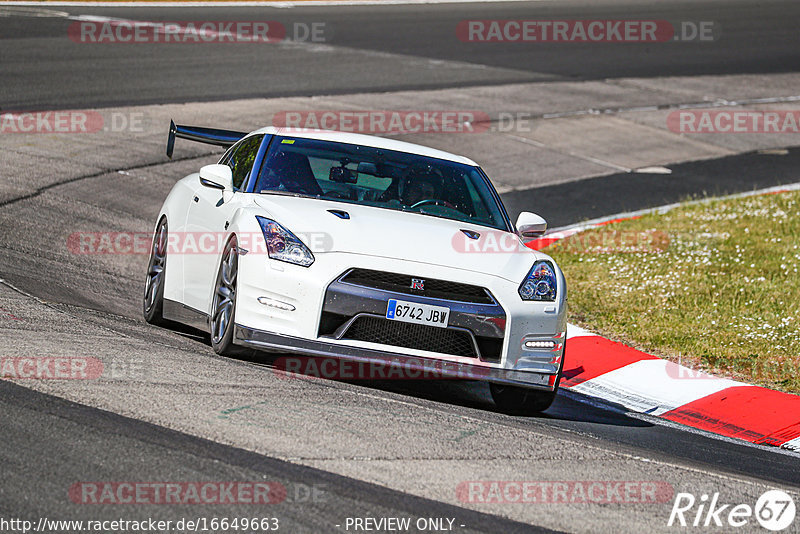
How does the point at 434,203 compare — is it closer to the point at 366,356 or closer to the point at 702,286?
the point at 366,356

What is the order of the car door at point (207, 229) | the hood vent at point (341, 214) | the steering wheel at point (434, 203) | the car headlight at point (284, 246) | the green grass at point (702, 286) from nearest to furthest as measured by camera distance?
the car headlight at point (284, 246)
the hood vent at point (341, 214)
the car door at point (207, 229)
the steering wheel at point (434, 203)
the green grass at point (702, 286)

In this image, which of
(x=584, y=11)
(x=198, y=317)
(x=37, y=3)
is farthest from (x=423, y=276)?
(x=584, y=11)

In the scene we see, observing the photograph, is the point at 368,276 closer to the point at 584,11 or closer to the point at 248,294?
the point at 248,294

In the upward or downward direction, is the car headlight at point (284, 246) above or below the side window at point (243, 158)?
below

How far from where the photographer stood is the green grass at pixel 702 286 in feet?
30.7

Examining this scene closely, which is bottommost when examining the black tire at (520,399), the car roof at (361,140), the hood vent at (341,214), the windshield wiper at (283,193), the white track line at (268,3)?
the black tire at (520,399)

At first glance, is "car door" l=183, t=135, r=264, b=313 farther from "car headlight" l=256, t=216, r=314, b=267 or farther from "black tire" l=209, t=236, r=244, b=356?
"car headlight" l=256, t=216, r=314, b=267

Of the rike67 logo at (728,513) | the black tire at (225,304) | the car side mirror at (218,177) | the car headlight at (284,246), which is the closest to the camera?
the rike67 logo at (728,513)

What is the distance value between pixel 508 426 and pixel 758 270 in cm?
619

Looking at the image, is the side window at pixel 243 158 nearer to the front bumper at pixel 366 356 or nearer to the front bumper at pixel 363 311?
the front bumper at pixel 363 311

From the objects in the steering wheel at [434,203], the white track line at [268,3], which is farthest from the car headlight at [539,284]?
the white track line at [268,3]

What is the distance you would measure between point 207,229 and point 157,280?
870 mm

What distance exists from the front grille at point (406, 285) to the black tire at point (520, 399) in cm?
83

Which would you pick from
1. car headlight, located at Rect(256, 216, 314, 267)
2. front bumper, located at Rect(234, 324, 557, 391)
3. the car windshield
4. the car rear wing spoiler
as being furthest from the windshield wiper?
the car rear wing spoiler
